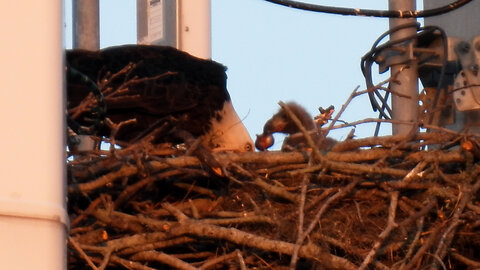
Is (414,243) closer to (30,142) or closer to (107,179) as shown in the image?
(107,179)

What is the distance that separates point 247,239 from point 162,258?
0.32 meters

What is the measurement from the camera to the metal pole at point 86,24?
5.79 m

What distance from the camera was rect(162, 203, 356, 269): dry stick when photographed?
3.72 meters

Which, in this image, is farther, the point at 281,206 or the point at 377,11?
the point at 377,11

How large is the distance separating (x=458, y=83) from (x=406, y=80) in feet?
0.89

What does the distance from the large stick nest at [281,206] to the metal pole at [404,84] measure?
1062 mm

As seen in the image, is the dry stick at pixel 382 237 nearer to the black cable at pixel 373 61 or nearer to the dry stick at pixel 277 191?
the dry stick at pixel 277 191

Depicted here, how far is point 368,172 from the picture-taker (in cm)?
417

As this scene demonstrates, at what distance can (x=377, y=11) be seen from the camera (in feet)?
19.3

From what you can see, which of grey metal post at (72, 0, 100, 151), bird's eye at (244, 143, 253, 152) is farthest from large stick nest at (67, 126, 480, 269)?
bird's eye at (244, 143, 253, 152)

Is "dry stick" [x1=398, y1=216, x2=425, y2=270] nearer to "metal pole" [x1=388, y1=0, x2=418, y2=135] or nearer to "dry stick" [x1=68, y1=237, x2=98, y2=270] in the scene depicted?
"dry stick" [x1=68, y1=237, x2=98, y2=270]

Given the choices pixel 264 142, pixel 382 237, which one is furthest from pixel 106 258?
pixel 264 142

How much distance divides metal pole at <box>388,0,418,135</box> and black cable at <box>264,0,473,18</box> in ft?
0.15

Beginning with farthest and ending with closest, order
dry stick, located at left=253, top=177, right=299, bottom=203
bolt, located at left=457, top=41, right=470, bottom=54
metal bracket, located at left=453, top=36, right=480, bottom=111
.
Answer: bolt, located at left=457, top=41, right=470, bottom=54 → metal bracket, located at left=453, top=36, right=480, bottom=111 → dry stick, located at left=253, top=177, right=299, bottom=203
